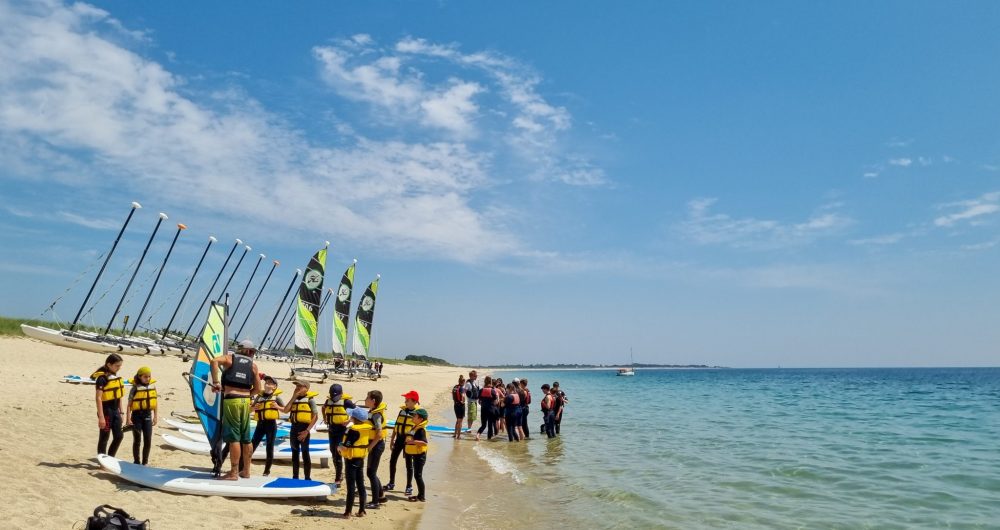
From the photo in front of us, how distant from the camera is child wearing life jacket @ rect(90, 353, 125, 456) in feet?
27.6

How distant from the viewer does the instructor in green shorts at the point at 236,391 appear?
8219mm

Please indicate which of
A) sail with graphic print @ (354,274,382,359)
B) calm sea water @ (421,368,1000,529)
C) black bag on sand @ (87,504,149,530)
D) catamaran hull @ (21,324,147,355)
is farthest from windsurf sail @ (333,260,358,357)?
black bag on sand @ (87,504,149,530)

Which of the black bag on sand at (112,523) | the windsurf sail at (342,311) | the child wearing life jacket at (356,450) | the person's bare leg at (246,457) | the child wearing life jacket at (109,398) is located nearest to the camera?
the black bag on sand at (112,523)

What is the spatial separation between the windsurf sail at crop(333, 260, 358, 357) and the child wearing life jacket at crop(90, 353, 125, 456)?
104ft

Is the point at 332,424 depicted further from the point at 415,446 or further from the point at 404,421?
the point at 415,446

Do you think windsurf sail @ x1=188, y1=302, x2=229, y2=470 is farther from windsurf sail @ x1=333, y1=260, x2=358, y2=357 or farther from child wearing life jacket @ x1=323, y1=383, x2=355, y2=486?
windsurf sail @ x1=333, y1=260, x2=358, y2=357

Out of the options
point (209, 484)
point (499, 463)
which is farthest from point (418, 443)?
point (499, 463)

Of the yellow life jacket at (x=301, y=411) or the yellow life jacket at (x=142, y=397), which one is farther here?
the yellow life jacket at (x=301, y=411)

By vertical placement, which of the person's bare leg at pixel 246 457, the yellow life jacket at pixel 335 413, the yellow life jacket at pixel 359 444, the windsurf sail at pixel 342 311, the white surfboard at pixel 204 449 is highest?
the windsurf sail at pixel 342 311

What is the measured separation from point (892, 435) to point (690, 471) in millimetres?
10482

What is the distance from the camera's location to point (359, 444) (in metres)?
7.90

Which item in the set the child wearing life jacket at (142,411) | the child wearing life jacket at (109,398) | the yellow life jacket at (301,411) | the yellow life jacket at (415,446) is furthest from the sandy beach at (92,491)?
the yellow life jacket at (301,411)

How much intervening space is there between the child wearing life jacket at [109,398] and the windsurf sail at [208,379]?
95 cm

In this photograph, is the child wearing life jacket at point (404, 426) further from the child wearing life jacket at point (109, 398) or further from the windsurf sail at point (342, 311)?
the windsurf sail at point (342, 311)
